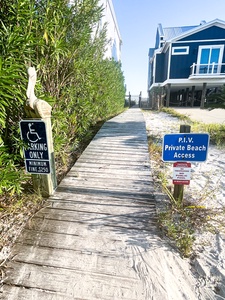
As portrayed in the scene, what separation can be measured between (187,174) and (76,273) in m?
1.41

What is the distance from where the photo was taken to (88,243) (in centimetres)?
156

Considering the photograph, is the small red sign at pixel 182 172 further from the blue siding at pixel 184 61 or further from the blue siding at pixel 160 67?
the blue siding at pixel 160 67

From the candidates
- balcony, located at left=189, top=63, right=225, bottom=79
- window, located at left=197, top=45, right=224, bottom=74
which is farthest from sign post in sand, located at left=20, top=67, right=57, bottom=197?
window, located at left=197, top=45, right=224, bottom=74

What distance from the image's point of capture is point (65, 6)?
2.41 meters

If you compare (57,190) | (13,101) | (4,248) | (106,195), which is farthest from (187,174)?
(13,101)

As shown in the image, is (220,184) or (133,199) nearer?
(133,199)

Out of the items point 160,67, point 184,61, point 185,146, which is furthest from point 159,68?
point 185,146

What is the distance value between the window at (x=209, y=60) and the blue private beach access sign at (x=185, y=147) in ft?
49.1

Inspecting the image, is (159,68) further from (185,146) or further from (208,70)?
(185,146)

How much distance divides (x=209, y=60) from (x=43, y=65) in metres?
15.7

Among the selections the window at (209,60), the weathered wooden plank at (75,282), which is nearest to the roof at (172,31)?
the window at (209,60)

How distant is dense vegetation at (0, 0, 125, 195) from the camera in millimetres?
1696

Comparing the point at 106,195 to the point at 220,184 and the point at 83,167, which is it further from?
the point at 220,184

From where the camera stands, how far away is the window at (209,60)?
1389 centimetres
